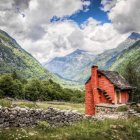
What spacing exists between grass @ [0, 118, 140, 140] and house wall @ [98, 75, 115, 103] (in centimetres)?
2341

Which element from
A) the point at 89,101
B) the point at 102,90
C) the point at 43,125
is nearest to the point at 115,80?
the point at 102,90

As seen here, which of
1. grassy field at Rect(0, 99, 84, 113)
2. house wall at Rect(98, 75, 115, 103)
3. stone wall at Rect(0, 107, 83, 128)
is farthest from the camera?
house wall at Rect(98, 75, 115, 103)

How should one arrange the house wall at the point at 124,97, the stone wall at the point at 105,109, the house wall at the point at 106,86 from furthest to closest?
the house wall at the point at 124,97 → the house wall at the point at 106,86 → the stone wall at the point at 105,109

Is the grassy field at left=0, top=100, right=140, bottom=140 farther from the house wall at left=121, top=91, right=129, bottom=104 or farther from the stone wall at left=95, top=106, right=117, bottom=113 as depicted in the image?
the house wall at left=121, top=91, right=129, bottom=104

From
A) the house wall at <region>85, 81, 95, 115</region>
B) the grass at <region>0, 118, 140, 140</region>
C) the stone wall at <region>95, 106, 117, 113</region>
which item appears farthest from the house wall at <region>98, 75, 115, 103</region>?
the grass at <region>0, 118, 140, 140</region>

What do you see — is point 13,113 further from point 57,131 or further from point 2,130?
point 57,131

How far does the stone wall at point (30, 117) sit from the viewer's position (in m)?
20.7

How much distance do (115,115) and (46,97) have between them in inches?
5070

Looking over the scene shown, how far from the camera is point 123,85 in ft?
184

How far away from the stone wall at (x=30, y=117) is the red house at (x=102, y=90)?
85.4 ft

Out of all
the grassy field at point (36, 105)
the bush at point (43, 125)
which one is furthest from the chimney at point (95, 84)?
the bush at point (43, 125)

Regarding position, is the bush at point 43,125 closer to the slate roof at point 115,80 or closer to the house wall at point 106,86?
the house wall at point 106,86

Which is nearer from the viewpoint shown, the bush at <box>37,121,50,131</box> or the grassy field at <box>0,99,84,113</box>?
the bush at <box>37,121,50,131</box>

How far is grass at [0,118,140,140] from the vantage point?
19.8m
